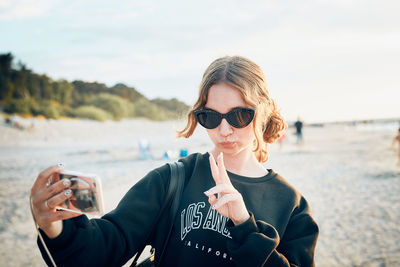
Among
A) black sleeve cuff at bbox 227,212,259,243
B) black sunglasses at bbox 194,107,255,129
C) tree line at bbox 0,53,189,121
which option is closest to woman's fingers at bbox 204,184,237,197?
black sleeve cuff at bbox 227,212,259,243

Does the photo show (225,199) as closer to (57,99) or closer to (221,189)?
(221,189)

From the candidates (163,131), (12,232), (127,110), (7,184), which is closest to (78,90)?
(127,110)

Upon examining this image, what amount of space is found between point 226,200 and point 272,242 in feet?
0.99

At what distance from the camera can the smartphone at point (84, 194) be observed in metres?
1.15

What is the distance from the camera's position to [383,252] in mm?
3984

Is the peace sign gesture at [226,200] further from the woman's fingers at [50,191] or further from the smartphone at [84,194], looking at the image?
the woman's fingers at [50,191]

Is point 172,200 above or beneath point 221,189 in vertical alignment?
beneath

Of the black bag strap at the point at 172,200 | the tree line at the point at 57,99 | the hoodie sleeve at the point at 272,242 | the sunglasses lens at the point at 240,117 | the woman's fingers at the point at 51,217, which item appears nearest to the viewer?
the woman's fingers at the point at 51,217

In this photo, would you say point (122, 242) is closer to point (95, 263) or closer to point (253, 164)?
point (95, 263)

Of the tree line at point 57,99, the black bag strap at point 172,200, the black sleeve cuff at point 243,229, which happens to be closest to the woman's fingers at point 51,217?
the black bag strap at point 172,200

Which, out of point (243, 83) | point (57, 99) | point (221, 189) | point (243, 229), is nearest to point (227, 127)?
point (243, 83)

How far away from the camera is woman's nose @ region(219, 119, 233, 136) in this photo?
1584mm

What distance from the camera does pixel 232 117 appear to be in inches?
62.5

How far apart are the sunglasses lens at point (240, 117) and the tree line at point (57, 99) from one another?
24817 mm
